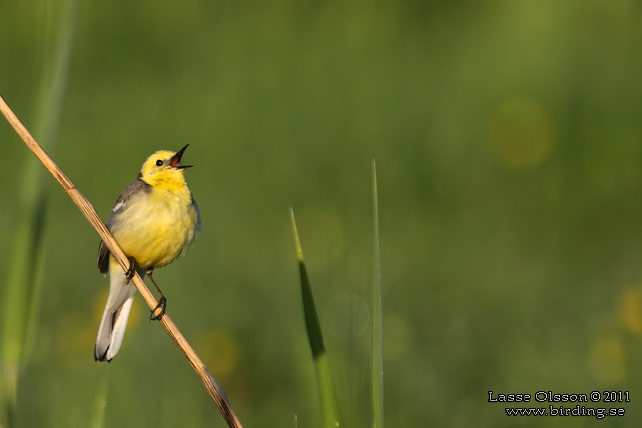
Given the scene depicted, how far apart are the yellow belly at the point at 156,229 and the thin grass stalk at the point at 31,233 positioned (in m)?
0.71

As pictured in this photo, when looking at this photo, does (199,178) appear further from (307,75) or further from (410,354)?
(410,354)

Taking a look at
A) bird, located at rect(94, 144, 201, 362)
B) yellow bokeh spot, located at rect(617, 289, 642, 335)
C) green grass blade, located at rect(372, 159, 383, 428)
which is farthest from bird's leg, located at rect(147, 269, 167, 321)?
yellow bokeh spot, located at rect(617, 289, 642, 335)

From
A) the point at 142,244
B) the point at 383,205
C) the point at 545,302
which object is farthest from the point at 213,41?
the point at 142,244

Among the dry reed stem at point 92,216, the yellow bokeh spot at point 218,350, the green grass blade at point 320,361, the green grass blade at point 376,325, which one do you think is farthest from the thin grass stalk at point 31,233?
the yellow bokeh spot at point 218,350

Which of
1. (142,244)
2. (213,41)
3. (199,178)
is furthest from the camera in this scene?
(213,41)

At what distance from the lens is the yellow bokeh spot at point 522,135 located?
635 centimetres

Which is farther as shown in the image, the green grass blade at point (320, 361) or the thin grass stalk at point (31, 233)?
the thin grass stalk at point (31, 233)

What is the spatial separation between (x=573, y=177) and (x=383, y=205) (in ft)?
4.27

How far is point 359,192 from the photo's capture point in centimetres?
598

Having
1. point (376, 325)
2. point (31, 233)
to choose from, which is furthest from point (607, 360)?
point (31, 233)

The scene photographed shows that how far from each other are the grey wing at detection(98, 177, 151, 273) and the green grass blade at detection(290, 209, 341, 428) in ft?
4.09

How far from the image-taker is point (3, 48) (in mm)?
7832

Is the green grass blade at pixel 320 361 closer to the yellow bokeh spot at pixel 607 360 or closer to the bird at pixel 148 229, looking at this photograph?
the bird at pixel 148 229

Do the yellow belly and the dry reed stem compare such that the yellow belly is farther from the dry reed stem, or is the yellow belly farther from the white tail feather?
the dry reed stem
